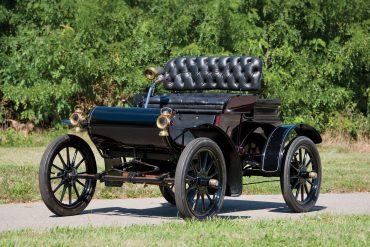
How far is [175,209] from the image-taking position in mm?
10703

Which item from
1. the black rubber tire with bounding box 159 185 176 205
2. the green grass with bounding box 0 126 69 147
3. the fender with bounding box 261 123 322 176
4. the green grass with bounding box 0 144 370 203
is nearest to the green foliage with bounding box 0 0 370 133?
the green grass with bounding box 0 126 69 147

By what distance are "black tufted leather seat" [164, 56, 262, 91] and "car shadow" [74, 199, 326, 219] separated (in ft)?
4.81

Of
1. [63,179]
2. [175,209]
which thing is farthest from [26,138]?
[63,179]

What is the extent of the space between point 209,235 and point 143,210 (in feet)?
9.76

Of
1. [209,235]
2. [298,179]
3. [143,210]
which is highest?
[298,179]

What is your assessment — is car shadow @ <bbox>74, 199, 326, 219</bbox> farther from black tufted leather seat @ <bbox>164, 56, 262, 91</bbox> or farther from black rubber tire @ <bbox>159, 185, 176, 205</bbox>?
black tufted leather seat @ <bbox>164, 56, 262, 91</bbox>

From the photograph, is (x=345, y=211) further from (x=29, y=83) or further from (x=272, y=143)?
(x=29, y=83)

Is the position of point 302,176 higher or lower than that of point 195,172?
lower

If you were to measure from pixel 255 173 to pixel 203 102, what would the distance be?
3.98ft

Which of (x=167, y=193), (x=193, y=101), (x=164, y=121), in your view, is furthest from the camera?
(x=167, y=193)

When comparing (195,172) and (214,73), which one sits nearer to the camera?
(195,172)

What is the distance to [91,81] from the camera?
80.3ft

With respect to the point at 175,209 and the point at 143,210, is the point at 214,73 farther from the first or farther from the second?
the point at 143,210

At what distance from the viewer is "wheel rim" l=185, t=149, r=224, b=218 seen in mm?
8906
